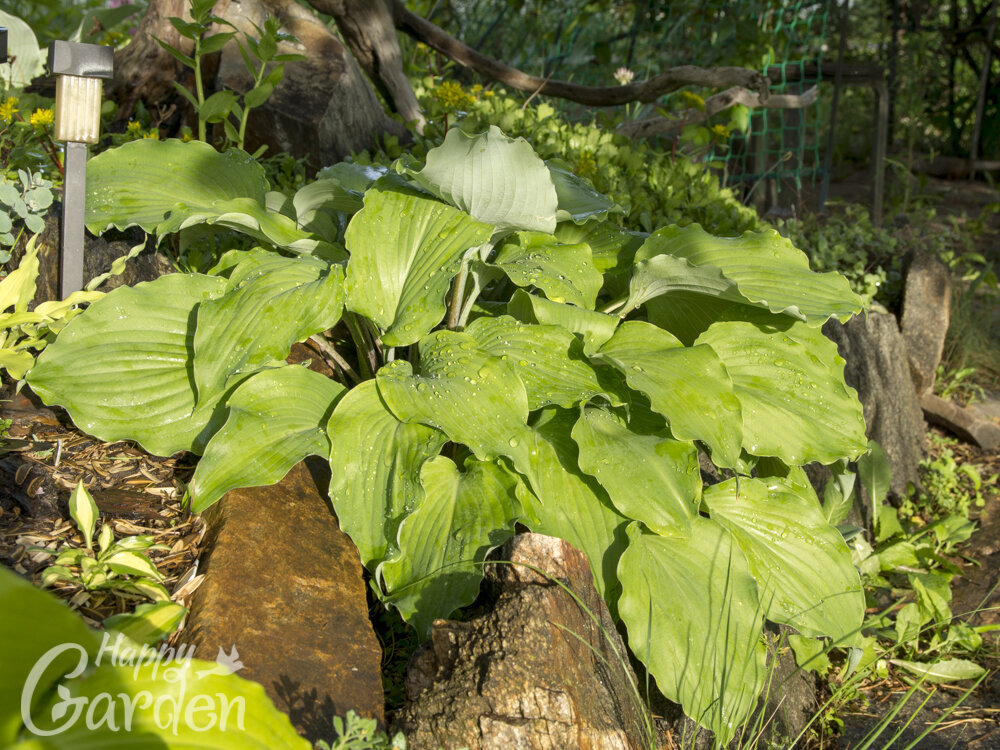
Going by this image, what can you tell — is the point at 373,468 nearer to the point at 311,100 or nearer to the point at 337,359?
the point at 337,359

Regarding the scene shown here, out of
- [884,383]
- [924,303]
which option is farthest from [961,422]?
[884,383]

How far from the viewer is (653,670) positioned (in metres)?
1.67

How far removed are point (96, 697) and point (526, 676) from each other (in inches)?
27.2

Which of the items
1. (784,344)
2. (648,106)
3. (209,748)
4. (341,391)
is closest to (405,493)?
(341,391)

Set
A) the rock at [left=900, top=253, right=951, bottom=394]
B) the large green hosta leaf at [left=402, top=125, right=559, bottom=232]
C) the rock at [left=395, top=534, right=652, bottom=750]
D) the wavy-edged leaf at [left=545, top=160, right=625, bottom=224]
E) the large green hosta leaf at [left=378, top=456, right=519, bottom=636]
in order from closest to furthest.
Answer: the rock at [left=395, top=534, right=652, bottom=750] < the large green hosta leaf at [left=378, top=456, right=519, bottom=636] < the large green hosta leaf at [left=402, top=125, right=559, bottom=232] < the wavy-edged leaf at [left=545, top=160, right=625, bottom=224] < the rock at [left=900, top=253, right=951, bottom=394]

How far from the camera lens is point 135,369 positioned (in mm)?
1884

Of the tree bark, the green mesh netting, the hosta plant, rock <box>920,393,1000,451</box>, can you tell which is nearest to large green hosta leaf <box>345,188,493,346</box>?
the hosta plant

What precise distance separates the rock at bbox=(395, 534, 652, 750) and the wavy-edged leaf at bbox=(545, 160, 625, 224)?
0.85 meters

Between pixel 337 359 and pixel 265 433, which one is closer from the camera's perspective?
pixel 265 433

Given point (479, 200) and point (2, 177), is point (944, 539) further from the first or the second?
point (2, 177)

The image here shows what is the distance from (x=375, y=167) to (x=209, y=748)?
179 centimetres

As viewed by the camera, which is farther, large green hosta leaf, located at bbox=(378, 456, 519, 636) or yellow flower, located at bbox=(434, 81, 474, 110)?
yellow flower, located at bbox=(434, 81, 474, 110)

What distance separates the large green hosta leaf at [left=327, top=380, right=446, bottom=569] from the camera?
5.46ft

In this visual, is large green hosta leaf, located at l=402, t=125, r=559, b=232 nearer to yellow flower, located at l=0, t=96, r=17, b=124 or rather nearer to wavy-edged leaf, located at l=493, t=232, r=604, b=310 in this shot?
wavy-edged leaf, located at l=493, t=232, r=604, b=310
